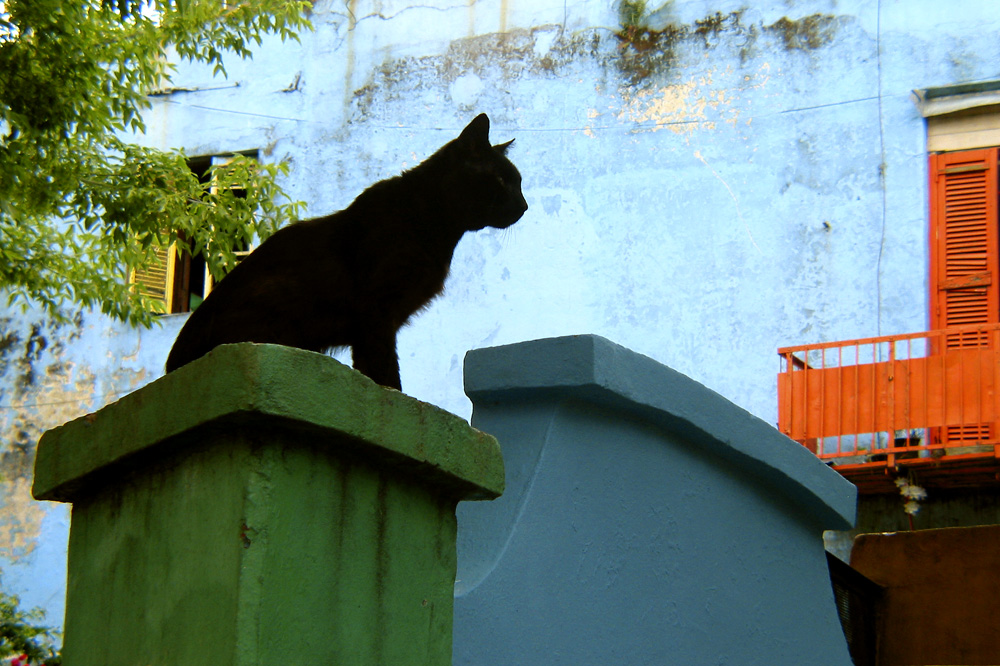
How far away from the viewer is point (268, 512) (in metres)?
1.52

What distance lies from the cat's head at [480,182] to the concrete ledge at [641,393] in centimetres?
51

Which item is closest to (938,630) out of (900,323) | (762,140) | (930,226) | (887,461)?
(887,461)

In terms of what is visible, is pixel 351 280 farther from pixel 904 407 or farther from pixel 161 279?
pixel 161 279

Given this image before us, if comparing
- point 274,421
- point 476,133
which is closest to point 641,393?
point 476,133

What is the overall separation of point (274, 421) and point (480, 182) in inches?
79.4

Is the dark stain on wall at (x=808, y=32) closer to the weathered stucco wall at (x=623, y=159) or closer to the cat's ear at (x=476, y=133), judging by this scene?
the weathered stucco wall at (x=623, y=159)

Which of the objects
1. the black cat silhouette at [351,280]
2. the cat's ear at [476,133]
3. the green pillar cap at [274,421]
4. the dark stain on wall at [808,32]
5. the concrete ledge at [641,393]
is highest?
the dark stain on wall at [808,32]

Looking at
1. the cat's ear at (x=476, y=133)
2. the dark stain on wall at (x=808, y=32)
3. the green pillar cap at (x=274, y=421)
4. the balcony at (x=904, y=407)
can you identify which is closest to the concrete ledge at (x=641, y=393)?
the cat's ear at (x=476, y=133)

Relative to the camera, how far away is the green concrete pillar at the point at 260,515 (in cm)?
150

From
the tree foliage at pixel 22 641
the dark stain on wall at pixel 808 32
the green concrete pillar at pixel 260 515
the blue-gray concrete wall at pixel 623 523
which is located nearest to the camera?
the green concrete pillar at pixel 260 515

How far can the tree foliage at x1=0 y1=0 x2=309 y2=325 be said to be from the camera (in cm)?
507

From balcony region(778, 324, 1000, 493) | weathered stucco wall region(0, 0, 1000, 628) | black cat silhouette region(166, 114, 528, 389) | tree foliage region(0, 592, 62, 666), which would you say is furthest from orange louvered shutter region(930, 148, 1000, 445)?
tree foliage region(0, 592, 62, 666)

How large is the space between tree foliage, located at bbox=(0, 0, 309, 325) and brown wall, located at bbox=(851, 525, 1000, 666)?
3.57 metres

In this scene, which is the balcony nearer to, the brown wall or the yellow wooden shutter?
the brown wall
